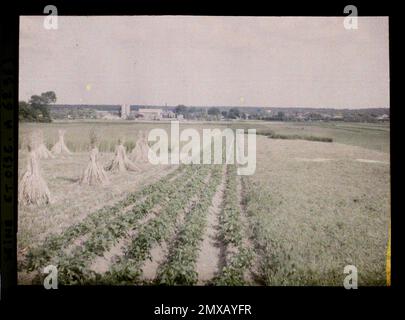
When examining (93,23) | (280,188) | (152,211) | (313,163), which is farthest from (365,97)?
(93,23)

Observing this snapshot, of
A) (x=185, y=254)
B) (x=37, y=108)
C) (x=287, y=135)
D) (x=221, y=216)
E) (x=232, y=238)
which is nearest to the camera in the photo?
(x=185, y=254)

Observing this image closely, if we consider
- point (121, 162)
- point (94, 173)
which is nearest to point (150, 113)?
point (121, 162)

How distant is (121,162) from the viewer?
3.85m

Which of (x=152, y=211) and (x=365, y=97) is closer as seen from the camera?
(x=365, y=97)

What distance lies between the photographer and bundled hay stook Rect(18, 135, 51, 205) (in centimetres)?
362

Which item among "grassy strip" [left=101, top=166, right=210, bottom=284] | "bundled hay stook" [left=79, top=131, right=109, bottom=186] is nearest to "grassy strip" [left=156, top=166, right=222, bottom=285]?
"grassy strip" [left=101, top=166, right=210, bottom=284]

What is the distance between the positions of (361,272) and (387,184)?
1.11m

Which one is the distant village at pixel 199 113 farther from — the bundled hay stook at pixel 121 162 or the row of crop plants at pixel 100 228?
the row of crop plants at pixel 100 228

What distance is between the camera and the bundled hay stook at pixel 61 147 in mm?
3736

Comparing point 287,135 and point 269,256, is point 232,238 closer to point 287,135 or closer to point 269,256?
point 269,256

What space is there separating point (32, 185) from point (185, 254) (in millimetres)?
2028

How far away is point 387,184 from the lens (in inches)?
144

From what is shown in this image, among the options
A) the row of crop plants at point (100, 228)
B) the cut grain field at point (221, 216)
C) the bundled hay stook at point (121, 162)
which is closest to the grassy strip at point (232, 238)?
the cut grain field at point (221, 216)

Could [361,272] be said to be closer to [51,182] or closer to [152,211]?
[152,211]
